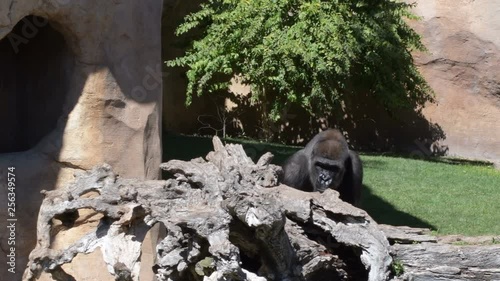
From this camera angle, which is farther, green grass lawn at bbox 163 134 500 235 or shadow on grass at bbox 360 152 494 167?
shadow on grass at bbox 360 152 494 167

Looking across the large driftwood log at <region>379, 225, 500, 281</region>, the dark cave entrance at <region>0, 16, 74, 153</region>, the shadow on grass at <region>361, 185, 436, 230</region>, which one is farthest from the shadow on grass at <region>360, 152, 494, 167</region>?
the large driftwood log at <region>379, 225, 500, 281</region>

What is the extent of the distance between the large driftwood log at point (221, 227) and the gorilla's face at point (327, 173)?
1615 millimetres

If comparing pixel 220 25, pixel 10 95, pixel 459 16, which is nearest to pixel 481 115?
pixel 459 16

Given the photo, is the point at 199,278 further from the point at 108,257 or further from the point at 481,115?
the point at 481,115

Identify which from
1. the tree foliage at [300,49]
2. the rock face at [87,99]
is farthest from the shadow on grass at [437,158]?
the rock face at [87,99]

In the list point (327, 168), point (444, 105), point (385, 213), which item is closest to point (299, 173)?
point (327, 168)

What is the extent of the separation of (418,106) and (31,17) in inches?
285

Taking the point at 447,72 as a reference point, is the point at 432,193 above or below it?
below

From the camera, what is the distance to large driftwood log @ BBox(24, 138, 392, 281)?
3945 millimetres

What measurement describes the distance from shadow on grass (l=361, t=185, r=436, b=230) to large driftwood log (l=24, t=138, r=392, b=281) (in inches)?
107

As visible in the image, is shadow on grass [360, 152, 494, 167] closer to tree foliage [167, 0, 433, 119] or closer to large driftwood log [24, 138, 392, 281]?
tree foliage [167, 0, 433, 119]

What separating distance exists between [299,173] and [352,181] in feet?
1.39

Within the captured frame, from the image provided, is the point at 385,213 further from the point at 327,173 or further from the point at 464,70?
the point at 464,70

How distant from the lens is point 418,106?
11812 mm
